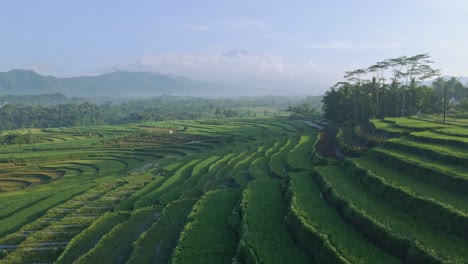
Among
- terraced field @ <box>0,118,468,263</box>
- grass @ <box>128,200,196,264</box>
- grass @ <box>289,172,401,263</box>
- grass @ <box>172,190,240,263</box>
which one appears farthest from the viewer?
grass @ <box>128,200,196,264</box>

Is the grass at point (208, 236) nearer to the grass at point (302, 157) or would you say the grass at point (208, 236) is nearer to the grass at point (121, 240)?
the grass at point (121, 240)

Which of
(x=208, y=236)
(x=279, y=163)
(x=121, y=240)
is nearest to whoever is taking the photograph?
(x=208, y=236)

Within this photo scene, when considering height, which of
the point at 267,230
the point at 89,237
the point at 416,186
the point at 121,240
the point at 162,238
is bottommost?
the point at 89,237

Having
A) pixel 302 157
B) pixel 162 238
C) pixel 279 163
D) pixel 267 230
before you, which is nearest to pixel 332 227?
pixel 267 230

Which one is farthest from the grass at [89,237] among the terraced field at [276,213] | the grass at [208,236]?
the grass at [208,236]

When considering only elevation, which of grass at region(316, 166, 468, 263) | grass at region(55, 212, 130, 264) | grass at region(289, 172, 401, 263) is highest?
grass at region(316, 166, 468, 263)

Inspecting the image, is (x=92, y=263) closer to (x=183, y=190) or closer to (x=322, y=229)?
(x=322, y=229)

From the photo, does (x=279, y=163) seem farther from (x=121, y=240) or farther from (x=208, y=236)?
(x=121, y=240)

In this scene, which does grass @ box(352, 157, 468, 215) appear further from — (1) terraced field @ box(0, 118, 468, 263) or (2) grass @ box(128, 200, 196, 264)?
(2) grass @ box(128, 200, 196, 264)

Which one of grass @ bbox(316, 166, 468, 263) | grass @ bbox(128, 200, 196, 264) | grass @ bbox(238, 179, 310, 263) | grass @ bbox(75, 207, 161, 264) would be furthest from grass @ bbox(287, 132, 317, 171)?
grass @ bbox(75, 207, 161, 264)
